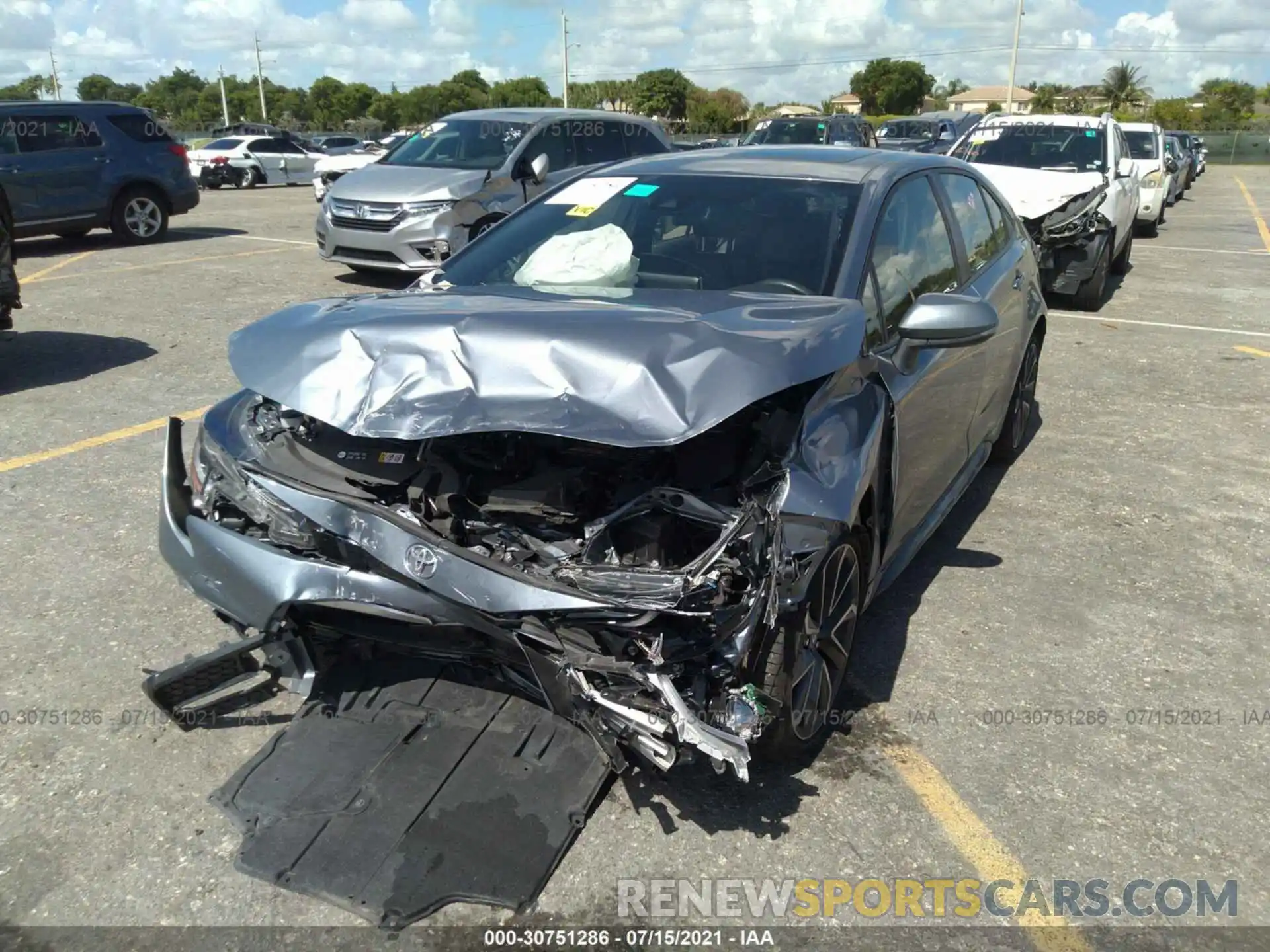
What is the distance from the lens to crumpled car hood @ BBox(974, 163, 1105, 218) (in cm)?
1023

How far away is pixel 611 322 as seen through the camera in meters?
3.02

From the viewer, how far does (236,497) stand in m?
3.04

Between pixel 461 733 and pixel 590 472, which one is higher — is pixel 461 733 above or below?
below

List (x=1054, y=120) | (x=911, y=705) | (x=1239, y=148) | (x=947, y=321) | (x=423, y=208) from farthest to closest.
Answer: (x=1239, y=148)
(x=1054, y=120)
(x=423, y=208)
(x=911, y=705)
(x=947, y=321)

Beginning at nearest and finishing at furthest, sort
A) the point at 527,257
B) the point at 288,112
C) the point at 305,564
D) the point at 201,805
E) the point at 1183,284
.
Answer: the point at 305,564
the point at 201,805
the point at 527,257
the point at 1183,284
the point at 288,112

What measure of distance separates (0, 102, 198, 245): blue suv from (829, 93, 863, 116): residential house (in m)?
98.3

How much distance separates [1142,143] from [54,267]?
15766mm

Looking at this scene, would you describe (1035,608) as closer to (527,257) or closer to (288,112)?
(527,257)

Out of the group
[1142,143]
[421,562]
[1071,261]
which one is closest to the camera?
[421,562]

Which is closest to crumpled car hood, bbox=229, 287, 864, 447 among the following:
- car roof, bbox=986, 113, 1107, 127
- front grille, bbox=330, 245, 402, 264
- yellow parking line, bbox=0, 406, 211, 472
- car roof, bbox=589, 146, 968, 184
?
car roof, bbox=589, 146, 968, 184

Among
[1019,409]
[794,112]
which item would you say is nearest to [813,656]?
[1019,409]

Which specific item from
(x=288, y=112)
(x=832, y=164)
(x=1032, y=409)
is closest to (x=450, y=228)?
(x=1032, y=409)

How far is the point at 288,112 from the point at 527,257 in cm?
9245

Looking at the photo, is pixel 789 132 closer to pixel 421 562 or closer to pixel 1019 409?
pixel 1019 409
